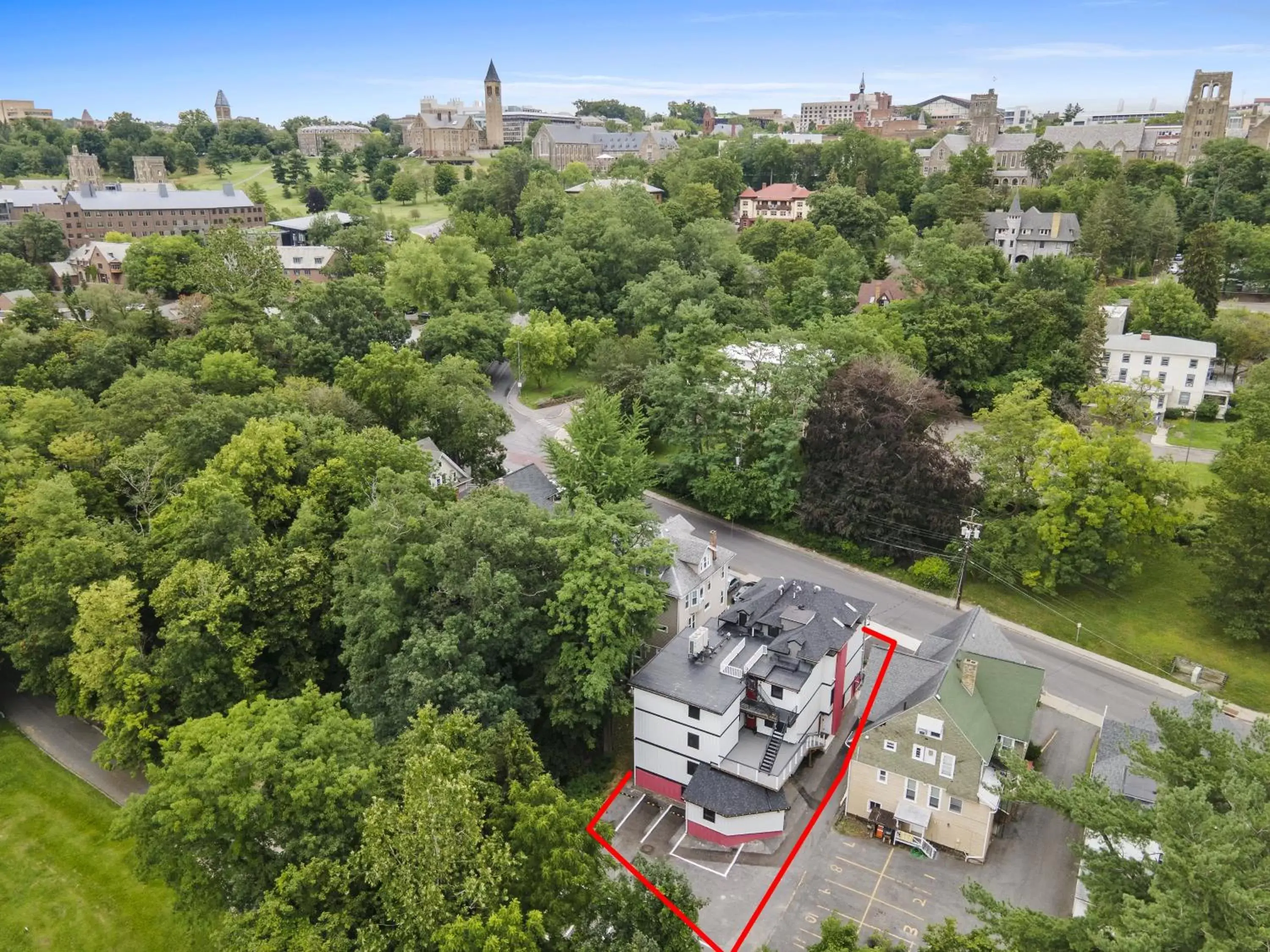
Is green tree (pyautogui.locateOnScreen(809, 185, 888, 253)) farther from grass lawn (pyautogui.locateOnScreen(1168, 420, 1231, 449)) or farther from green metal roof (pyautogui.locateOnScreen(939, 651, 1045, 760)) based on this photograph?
green metal roof (pyautogui.locateOnScreen(939, 651, 1045, 760))

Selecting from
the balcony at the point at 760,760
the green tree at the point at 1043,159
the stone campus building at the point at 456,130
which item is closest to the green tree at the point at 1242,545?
the balcony at the point at 760,760

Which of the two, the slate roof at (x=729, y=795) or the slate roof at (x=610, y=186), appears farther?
the slate roof at (x=610, y=186)

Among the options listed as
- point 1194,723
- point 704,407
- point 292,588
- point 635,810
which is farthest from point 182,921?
point 704,407

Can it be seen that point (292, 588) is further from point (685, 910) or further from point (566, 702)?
point (685, 910)

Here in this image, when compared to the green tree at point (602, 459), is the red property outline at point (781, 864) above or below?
below

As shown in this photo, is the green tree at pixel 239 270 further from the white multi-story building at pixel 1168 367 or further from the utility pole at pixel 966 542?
the white multi-story building at pixel 1168 367

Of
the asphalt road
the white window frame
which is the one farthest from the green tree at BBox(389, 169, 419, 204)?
the white window frame
